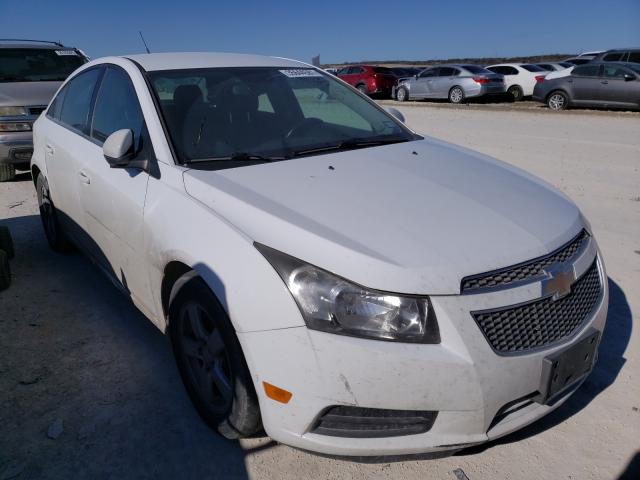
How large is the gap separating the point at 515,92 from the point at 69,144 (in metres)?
18.9

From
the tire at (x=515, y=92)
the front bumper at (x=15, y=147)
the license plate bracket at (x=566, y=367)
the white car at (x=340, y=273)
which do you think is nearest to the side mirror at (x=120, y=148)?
the white car at (x=340, y=273)

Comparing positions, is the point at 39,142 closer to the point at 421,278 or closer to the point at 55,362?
the point at 55,362

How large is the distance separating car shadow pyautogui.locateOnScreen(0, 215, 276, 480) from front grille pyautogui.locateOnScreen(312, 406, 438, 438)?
22.5 inches

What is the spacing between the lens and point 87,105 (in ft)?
12.1

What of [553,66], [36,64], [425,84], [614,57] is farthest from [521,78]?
[36,64]

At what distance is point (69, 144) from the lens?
12.2 ft

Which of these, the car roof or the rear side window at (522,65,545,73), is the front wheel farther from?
the car roof

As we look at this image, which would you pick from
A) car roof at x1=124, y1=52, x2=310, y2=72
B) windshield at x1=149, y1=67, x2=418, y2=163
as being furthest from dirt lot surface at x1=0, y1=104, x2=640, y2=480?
car roof at x1=124, y1=52, x2=310, y2=72

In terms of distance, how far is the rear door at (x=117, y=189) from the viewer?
8.95ft

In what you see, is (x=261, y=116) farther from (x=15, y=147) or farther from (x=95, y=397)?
(x=15, y=147)

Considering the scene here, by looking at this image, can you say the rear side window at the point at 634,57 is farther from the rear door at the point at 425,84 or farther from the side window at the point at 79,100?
the side window at the point at 79,100

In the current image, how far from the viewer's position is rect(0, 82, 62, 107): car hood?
22.5 feet

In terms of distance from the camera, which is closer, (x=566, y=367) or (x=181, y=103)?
(x=566, y=367)

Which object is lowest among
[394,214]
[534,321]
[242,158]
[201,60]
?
[534,321]
